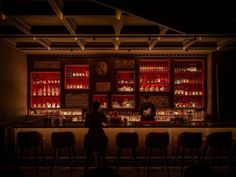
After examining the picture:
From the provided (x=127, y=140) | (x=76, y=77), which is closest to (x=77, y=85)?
(x=76, y=77)

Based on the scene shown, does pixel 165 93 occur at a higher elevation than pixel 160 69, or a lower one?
lower

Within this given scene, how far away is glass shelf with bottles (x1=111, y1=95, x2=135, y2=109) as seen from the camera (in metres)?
10.4

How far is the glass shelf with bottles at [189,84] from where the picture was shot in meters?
10.5

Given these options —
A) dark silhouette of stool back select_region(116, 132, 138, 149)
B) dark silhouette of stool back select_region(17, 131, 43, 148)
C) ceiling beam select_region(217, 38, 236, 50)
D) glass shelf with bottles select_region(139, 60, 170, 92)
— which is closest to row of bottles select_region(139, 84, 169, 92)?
glass shelf with bottles select_region(139, 60, 170, 92)

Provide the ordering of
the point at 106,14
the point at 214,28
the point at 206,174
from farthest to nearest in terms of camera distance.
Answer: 1. the point at 106,14
2. the point at 214,28
3. the point at 206,174

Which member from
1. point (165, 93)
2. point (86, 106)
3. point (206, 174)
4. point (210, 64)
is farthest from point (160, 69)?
point (206, 174)

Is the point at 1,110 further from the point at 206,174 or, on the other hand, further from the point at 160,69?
the point at 206,174

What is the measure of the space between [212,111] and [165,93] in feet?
5.42

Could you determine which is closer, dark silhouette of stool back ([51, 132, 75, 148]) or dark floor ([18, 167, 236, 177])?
dark silhouette of stool back ([51, 132, 75, 148])

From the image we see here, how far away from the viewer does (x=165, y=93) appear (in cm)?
1035

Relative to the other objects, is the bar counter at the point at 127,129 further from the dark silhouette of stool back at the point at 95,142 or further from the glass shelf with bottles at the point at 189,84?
the glass shelf with bottles at the point at 189,84

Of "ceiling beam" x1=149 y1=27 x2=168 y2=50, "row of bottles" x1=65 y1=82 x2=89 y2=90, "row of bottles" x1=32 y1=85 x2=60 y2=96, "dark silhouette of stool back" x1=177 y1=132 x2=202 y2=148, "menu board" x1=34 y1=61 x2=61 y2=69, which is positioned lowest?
"dark silhouette of stool back" x1=177 y1=132 x2=202 y2=148

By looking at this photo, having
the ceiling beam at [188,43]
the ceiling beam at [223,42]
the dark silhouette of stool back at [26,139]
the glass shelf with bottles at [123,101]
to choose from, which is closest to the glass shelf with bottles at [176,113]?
the glass shelf with bottles at [123,101]

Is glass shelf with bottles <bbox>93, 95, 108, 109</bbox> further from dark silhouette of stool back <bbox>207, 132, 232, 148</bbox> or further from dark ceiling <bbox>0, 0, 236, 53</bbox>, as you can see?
dark silhouette of stool back <bbox>207, 132, 232, 148</bbox>
